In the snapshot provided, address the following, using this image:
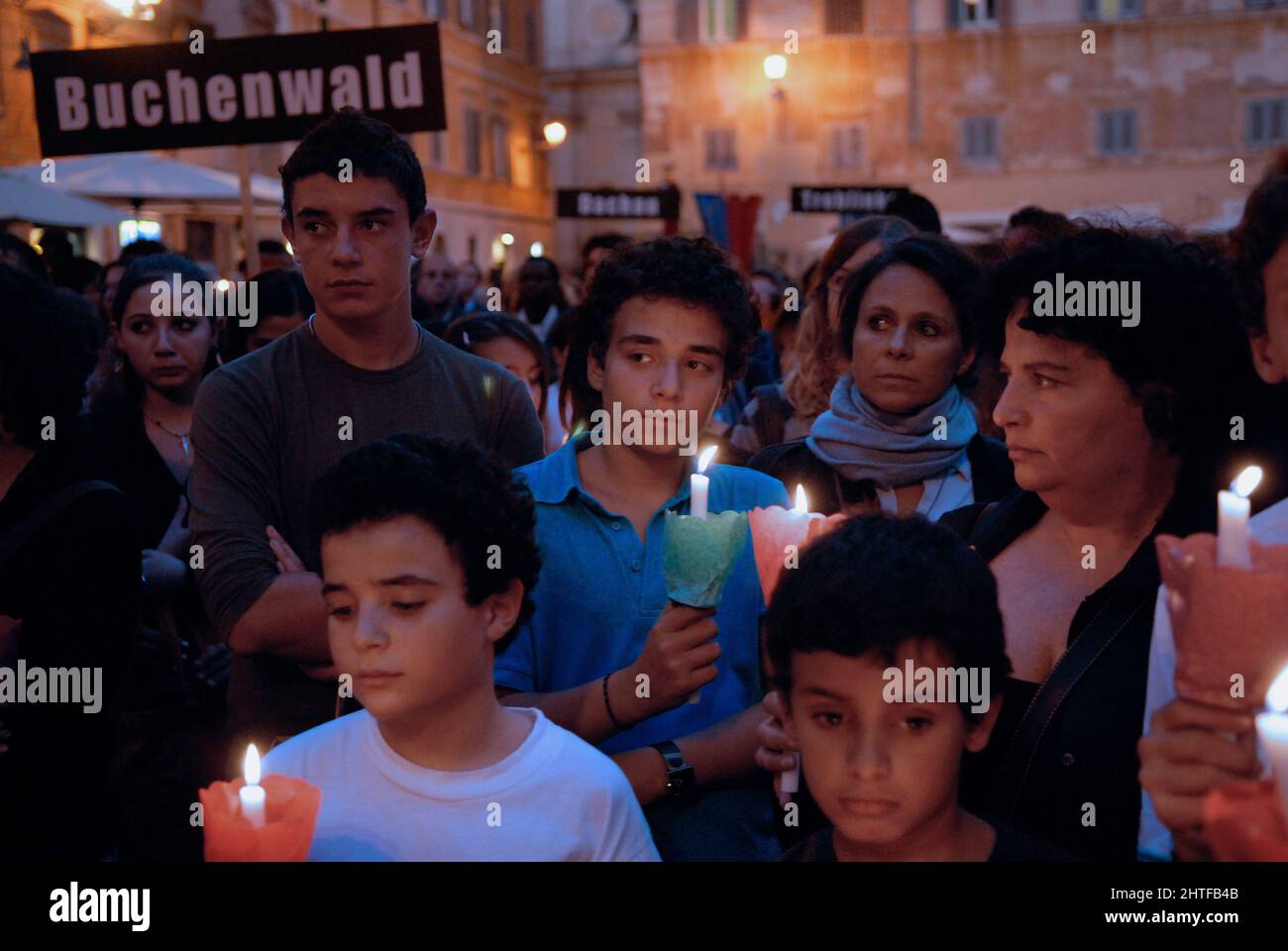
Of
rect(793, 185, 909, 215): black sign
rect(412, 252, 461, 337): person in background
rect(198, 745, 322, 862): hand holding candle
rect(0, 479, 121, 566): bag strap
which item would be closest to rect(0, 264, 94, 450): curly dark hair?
rect(0, 479, 121, 566): bag strap

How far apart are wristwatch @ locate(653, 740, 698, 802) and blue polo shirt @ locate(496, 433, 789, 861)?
0.06m

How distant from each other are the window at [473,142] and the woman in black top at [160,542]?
2842cm

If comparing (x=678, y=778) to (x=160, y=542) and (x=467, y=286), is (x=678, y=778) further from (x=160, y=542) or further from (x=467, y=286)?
(x=467, y=286)

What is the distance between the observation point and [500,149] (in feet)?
113

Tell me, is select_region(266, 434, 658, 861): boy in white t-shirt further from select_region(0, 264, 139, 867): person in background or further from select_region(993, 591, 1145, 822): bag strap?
select_region(0, 264, 139, 867): person in background

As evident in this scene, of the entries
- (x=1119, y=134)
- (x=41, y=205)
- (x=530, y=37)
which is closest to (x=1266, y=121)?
(x=1119, y=134)

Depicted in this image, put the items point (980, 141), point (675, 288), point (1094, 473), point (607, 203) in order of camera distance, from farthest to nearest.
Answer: point (980, 141) < point (607, 203) < point (675, 288) < point (1094, 473)

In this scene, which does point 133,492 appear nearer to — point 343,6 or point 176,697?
point 176,697

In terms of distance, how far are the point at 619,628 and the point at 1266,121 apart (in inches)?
1202

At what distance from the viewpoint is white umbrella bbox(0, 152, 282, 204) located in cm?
1074

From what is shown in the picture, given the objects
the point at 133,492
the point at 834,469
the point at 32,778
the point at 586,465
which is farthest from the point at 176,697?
the point at 834,469

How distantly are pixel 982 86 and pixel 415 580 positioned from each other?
3065cm

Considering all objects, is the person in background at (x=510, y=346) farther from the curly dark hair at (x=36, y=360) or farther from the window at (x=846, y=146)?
the window at (x=846, y=146)
